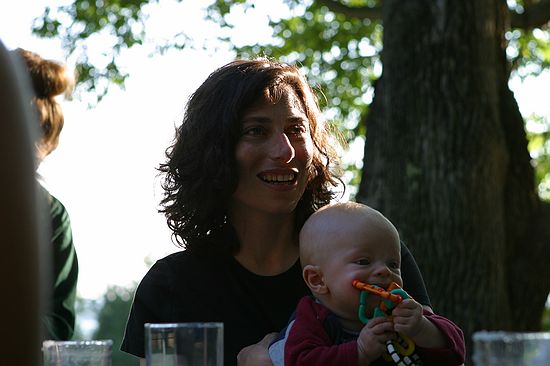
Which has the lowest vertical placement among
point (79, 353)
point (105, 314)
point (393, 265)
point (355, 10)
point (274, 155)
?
point (105, 314)

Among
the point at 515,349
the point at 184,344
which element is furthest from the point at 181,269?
the point at 515,349

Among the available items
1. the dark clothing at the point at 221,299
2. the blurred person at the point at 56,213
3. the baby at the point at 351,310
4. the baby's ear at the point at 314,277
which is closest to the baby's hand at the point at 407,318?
the baby at the point at 351,310

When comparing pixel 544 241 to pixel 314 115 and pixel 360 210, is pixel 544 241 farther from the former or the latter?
pixel 360 210

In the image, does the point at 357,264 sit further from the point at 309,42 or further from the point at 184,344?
the point at 309,42

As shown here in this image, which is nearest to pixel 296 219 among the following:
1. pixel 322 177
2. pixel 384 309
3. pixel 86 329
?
pixel 322 177

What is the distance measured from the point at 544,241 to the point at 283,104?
5261 mm

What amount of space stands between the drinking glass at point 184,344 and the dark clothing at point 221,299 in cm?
127

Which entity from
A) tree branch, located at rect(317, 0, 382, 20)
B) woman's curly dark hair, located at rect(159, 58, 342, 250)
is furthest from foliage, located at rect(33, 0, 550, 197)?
woman's curly dark hair, located at rect(159, 58, 342, 250)

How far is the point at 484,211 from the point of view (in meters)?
7.45

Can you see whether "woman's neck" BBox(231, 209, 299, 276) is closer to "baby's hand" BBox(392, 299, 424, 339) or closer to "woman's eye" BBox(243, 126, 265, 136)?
"woman's eye" BBox(243, 126, 265, 136)

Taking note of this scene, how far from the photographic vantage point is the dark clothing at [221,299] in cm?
329

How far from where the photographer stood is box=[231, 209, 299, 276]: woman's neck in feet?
11.2

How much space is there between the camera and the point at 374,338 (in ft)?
7.93

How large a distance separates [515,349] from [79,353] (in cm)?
85
